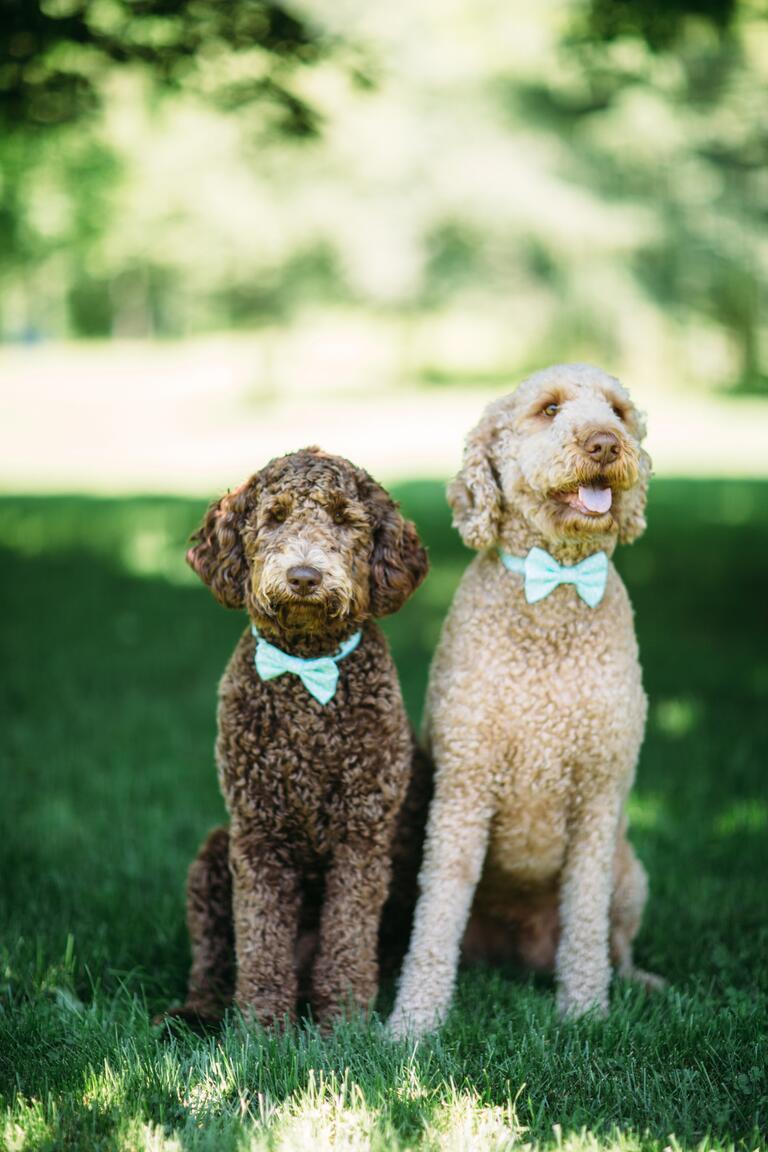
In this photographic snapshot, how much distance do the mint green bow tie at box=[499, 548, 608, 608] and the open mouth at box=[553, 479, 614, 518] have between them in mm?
177

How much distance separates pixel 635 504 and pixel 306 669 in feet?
3.30

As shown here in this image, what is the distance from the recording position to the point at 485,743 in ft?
10.5

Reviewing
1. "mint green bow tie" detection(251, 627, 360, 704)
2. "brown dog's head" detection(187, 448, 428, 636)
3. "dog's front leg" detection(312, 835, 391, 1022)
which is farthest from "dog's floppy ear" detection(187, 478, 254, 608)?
"dog's front leg" detection(312, 835, 391, 1022)

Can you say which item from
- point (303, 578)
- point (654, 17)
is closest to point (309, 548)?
point (303, 578)

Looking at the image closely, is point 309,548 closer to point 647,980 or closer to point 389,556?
point 389,556

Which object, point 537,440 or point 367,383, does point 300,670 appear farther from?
point 367,383

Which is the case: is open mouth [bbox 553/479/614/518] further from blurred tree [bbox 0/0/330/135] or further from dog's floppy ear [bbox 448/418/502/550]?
blurred tree [bbox 0/0/330/135]

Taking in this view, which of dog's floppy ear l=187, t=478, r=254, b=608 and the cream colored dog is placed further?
the cream colored dog

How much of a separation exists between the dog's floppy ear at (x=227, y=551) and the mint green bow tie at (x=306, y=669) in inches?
6.5

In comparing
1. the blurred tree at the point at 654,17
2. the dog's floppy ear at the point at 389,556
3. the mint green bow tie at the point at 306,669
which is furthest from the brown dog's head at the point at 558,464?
the blurred tree at the point at 654,17

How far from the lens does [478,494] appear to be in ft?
10.5

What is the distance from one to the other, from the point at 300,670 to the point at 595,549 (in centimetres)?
88

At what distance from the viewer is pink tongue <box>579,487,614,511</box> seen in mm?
3029

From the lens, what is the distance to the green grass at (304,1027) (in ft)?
8.67
